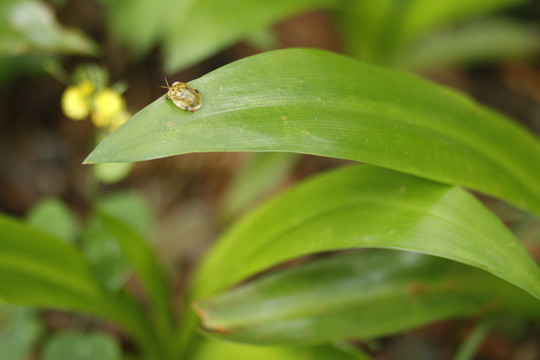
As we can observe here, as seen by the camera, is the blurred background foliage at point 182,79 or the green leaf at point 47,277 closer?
the green leaf at point 47,277

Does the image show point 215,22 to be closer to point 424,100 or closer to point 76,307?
point 424,100

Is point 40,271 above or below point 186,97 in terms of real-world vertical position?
below

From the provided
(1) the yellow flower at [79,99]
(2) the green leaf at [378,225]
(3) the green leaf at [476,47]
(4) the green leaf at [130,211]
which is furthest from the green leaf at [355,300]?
(3) the green leaf at [476,47]

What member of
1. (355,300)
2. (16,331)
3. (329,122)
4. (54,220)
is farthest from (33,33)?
(355,300)

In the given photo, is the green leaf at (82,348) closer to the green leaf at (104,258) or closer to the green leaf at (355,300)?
the green leaf at (104,258)

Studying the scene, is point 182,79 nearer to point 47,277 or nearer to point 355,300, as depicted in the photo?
point 47,277

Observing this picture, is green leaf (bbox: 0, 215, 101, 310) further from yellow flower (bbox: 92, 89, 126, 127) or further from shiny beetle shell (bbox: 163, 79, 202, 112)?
shiny beetle shell (bbox: 163, 79, 202, 112)
